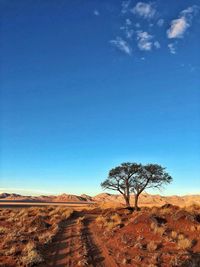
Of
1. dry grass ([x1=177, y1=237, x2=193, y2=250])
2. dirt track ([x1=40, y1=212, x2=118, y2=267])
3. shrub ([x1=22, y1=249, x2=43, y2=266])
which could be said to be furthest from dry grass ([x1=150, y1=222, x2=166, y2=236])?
shrub ([x1=22, y1=249, x2=43, y2=266])

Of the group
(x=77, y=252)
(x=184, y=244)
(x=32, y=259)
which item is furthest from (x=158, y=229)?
(x=32, y=259)

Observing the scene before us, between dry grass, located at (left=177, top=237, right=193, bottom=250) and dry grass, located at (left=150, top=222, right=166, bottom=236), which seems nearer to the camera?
dry grass, located at (left=177, top=237, right=193, bottom=250)

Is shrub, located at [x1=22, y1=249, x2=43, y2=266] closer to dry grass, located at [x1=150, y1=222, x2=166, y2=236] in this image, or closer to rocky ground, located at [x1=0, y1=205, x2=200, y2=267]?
rocky ground, located at [x1=0, y1=205, x2=200, y2=267]

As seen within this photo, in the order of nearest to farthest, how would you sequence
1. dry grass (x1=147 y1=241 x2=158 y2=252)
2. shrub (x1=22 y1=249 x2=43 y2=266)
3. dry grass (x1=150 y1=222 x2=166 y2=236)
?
shrub (x1=22 y1=249 x2=43 y2=266), dry grass (x1=147 y1=241 x2=158 y2=252), dry grass (x1=150 y1=222 x2=166 y2=236)

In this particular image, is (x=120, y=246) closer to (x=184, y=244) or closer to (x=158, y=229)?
(x=184, y=244)

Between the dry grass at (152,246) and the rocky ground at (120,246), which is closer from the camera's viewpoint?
the rocky ground at (120,246)

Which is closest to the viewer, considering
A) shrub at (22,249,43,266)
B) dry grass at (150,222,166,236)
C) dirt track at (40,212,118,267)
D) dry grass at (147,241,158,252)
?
shrub at (22,249,43,266)

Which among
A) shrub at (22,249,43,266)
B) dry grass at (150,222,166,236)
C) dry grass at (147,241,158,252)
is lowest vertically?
shrub at (22,249,43,266)

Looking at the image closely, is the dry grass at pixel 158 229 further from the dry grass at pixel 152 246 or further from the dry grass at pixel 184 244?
the dry grass at pixel 152 246

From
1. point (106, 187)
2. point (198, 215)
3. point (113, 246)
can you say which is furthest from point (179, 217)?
point (106, 187)

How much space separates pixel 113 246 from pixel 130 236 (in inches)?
138

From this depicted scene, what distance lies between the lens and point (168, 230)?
82.2 feet

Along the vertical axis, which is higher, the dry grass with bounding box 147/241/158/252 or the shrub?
the dry grass with bounding box 147/241/158/252

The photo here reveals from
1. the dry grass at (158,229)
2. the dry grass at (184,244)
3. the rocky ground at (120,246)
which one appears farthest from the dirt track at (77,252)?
the dry grass at (184,244)
